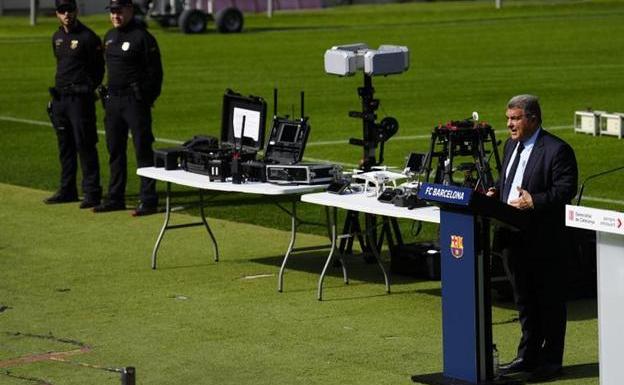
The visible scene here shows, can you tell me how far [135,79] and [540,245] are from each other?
795cm

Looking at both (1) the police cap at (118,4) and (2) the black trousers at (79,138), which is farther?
(2) the black trousers at (79,138)

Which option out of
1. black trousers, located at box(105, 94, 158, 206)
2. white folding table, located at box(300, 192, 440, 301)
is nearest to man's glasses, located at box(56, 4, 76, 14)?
black trousers, located at box(105, 94, 158, 206)

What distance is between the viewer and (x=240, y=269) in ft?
48.2

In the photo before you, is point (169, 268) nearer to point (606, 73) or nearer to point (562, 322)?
point (562, 322)

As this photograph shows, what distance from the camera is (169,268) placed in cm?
1485

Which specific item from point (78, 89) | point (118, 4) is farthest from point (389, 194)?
point (78, 89)

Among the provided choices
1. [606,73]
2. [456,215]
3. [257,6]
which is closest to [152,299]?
[456,215]

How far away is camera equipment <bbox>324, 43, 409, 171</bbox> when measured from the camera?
47.3 ft

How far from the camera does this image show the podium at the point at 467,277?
10.3 metres

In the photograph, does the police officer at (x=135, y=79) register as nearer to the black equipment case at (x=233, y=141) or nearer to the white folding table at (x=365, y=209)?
the black equipment case at (x=233, y=141)

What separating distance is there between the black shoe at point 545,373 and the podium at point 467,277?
1.09 feet

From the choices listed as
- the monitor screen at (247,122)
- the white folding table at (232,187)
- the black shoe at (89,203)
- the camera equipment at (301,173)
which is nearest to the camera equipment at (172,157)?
the white folding table at (232,187)

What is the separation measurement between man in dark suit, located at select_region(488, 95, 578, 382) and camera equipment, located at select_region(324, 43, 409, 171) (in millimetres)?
3782

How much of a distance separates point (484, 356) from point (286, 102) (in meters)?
19.5
